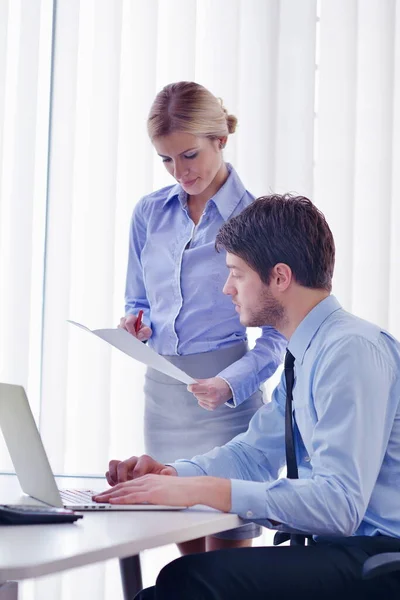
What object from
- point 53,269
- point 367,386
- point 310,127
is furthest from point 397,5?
point 367,386

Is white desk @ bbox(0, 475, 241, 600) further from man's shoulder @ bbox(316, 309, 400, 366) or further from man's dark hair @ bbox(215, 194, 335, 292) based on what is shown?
man's dark hair @ bbox(215, 194, 335, 292)

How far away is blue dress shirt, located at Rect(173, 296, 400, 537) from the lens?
4.33 feet

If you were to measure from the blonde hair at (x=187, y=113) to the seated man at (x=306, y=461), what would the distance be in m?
0.55

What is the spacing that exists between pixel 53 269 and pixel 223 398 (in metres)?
1.19

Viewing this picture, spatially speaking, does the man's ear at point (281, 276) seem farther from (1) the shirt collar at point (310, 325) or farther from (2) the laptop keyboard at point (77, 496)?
(2) the laptop keyboard at point (77, 496)

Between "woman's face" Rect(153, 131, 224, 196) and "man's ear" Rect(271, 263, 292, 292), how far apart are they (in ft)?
2.13

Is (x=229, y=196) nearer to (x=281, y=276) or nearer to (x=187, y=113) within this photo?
(x=187, y=113)

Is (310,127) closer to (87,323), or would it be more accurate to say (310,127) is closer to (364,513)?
(87,323)

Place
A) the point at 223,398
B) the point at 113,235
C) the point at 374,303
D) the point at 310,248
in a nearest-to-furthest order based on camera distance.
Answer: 1. the point at 310,248
2. the point at 223,398
3. the point at 374,303
4. the point at 113,235

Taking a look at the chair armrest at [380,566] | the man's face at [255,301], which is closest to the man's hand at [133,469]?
the man's face at [255,301]

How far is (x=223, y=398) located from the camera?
6.60 feet

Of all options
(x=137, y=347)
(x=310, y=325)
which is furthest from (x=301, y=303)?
(x=137, y=347)

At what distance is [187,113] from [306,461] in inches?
38.5

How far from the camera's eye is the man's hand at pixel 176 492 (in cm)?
132
